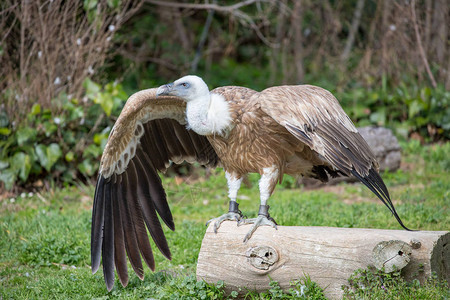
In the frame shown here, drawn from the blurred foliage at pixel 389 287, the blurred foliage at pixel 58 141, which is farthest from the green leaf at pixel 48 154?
the blurred foliage at pixel 389 287

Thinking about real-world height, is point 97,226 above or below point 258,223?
below

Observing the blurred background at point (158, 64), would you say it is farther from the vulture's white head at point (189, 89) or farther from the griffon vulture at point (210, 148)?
the vulture's white head at point (189, 89)

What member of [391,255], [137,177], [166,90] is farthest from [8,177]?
[391,255]

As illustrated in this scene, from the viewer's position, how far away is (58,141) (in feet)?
22.8

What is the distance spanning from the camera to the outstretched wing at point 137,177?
4020 millimetres

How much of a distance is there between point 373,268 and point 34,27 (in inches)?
213

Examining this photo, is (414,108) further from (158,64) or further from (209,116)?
(209,116)

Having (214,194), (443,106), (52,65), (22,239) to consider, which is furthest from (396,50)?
(22,239)

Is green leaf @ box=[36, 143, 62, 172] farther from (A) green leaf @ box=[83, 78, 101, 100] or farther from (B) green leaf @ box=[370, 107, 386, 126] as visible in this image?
(B) green leaf @ box=[370, 107, 386, 126]

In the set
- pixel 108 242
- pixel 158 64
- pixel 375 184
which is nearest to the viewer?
pixel 375 184

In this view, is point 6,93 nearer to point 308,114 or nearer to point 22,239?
point 22,239

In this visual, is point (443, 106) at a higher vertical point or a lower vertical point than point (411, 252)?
lower

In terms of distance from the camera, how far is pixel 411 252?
3.15 meters

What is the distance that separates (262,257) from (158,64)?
273 inches
